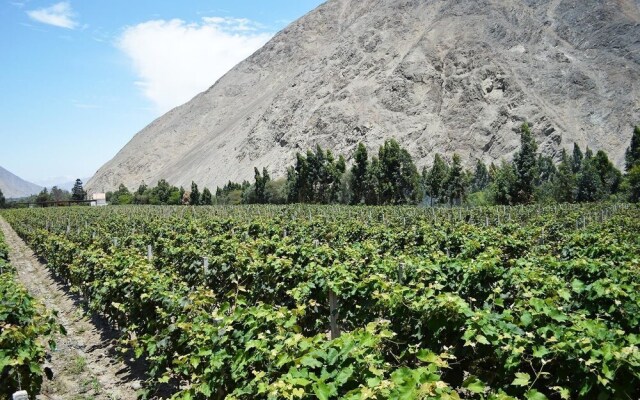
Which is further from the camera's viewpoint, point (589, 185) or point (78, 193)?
point (78, 193)

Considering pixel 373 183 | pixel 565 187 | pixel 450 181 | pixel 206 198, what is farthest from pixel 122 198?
pixel 565 187

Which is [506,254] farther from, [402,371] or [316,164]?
[316,164]

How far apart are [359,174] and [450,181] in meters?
12.3

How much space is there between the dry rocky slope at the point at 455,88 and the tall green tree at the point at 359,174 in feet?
90.1

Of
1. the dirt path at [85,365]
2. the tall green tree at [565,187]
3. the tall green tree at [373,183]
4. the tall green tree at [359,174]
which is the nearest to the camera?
the dirt path at [85,365]

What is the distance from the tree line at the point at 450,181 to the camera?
2100 inches

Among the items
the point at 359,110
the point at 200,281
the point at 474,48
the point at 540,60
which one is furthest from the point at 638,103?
the point at 200,281

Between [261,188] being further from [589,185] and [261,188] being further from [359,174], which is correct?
[589,185]

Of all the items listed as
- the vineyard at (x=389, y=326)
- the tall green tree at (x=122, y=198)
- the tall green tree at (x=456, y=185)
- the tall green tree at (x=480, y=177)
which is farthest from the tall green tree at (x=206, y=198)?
the vineyard at (x=389, y=326)

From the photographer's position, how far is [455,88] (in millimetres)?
94000

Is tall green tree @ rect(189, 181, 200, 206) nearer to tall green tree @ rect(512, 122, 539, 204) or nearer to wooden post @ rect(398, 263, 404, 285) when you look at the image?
tall green tree @ rect(512, 122, 539, 204)

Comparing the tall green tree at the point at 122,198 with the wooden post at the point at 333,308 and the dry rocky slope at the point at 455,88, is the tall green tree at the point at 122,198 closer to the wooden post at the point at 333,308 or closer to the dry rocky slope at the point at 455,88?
the dry rocky slope at the point at 455,88

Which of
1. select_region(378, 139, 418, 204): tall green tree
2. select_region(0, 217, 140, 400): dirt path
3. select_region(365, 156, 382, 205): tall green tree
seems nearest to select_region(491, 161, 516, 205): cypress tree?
select_region(378, 139, 418, 204): tall green tree

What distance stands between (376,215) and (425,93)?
237 feet
